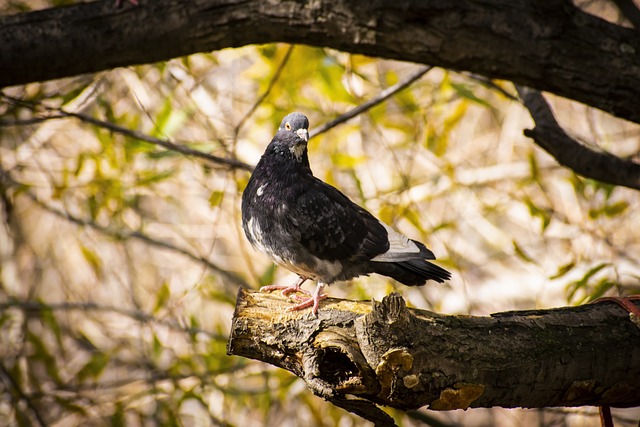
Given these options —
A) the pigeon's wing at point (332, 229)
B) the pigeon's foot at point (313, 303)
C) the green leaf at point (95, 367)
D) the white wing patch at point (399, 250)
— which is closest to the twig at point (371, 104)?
the pigeon's wing at point (332, 229)

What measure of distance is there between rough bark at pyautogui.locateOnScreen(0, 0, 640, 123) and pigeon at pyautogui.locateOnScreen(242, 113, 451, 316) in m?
0.45

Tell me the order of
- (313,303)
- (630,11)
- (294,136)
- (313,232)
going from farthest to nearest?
(630,11) → (294,136) → (313,232) → (313,303)

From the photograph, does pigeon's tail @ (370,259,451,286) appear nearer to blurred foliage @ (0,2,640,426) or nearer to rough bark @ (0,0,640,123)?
rough bark @ (0,0,640,123)

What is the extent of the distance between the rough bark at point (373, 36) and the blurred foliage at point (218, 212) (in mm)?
648

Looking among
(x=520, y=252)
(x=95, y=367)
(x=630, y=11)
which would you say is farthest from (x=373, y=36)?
(x=95, y=367)

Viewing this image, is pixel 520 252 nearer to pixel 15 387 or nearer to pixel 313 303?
pixel 313 303

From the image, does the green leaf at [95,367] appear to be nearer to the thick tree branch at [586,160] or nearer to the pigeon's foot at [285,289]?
the pigeon's foot at [285,289]

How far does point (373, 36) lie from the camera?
289 cm

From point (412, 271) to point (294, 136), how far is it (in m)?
0.75

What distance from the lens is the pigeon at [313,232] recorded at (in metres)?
2.77

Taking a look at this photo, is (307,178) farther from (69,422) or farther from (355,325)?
(69,422)

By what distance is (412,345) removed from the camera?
81.5 inches

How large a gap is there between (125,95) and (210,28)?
282 centimetres

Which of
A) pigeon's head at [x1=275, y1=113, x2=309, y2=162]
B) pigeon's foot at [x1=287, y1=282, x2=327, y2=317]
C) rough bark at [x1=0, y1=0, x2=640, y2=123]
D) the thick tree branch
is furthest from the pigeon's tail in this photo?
rough bark at [x1=0, y1=0, x2=640, y2=123]
